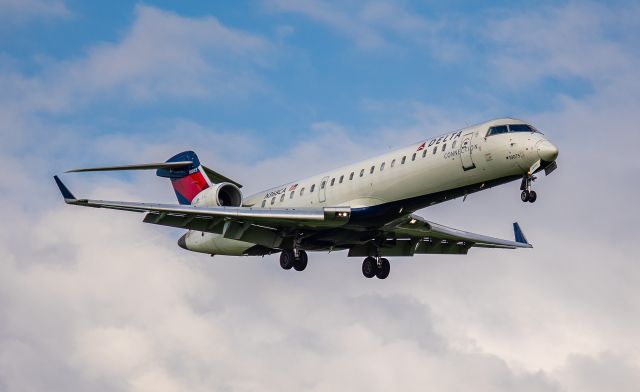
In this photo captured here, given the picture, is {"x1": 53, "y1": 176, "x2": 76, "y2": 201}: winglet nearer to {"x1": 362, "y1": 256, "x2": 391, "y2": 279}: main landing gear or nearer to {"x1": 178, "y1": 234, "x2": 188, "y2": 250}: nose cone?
{"x1": 178, "y1": 234, "x2": 188, "y2": 250}: nose cone

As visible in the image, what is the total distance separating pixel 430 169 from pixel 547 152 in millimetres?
3489

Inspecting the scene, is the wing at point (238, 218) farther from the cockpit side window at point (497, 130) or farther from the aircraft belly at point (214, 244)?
the cockpit side window at point (497, 130)

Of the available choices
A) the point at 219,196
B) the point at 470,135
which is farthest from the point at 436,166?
the point at 219,196

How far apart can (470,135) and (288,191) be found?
7.62 metres

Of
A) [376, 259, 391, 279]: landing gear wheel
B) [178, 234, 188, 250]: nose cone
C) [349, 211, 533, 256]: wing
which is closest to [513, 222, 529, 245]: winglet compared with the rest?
[349, 211, 533, 256]: wing

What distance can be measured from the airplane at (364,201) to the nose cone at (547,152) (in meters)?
0.03

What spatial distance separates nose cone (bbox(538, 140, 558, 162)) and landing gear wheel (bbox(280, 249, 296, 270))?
9159 mm

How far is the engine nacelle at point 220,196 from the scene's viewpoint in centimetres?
3925

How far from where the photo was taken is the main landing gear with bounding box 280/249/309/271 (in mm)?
37812

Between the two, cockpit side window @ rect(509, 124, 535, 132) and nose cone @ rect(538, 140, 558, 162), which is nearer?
nose cone @ rect(538, 140, 558, 162)

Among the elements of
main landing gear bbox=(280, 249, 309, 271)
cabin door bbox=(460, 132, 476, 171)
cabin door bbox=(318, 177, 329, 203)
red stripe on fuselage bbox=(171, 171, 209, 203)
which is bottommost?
main landing gear bbox=(280, 249, 309, 271)

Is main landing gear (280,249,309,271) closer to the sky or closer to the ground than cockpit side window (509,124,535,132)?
closer to the ground

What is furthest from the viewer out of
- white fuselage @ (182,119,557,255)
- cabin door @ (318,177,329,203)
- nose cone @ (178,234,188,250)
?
nose cone @ (178,234,188,250)

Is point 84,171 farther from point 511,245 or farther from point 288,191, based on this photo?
point 511,245
